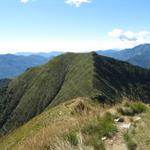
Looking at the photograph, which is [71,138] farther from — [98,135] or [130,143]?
[130,143]

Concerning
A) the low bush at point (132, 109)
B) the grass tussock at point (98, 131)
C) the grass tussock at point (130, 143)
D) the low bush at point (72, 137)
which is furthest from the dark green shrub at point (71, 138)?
the low bush at point (132, 109)

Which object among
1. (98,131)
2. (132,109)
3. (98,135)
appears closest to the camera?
(98,135)

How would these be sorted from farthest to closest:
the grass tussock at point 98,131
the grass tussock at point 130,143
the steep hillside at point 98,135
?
the grass tussock at point 98,131, the steep hillside at point 98,135, the grass tussock at point 130,143

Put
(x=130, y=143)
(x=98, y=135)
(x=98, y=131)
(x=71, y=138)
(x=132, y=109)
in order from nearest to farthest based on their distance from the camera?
(x=130, y=143), (x=71, y=138), (x=98, y=135), (x=98, y=131), (x=132, y=109)

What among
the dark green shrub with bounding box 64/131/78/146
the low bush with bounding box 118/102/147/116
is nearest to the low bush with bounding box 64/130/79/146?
the dark green shrub with bounding box 64/131/78/146

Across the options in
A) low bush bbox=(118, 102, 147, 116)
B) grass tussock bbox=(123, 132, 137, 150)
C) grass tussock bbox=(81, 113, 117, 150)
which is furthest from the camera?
low bush bbox=(118, 102, 147, 116)

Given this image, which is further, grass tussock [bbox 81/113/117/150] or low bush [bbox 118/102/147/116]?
low bush [bbox 118/102/147/116]

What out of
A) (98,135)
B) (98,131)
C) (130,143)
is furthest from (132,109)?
(130,143)

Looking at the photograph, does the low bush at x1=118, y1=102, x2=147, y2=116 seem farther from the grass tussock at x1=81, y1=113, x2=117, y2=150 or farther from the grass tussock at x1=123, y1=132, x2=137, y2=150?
the grass tussock at x1=123, y1=132, x2=137, y2=150

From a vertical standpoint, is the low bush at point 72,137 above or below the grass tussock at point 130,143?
below

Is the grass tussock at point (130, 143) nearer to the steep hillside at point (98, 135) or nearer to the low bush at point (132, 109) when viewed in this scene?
the steep hillside at point (98, 135)

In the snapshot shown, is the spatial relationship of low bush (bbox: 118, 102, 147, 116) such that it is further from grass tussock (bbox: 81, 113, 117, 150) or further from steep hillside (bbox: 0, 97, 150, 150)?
grass tussock (bbox: 81, 113, 117, 150)

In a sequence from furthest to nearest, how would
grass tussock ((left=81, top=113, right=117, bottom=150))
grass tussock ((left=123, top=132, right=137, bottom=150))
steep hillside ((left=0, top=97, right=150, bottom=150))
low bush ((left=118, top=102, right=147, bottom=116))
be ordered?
low bush ((left=118, top=102, right=147, bottom=116)) < grass tussock ((left=81, top=113, right=117, bottom=150)) < steep hillside ((left=0, top=97, right=150, bottom=150)) < grass tussock ((left=123, top=132, right=137, bottom=150))

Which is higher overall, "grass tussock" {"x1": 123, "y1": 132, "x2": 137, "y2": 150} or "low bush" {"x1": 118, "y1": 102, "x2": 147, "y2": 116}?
"grass tussock" {"x1": 123, "y1": 132, "x2": 137, "y2": 150}
